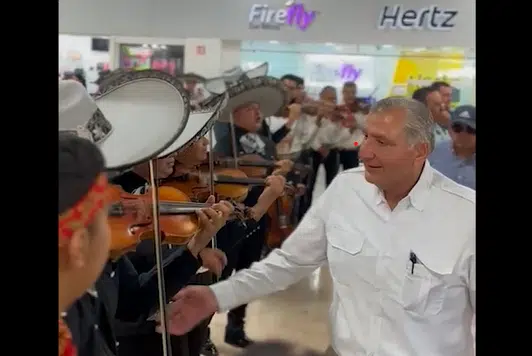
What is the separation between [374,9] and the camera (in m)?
1.25

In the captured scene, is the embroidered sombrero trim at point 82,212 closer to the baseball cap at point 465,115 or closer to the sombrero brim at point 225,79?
the sombrero brim at point 225,79

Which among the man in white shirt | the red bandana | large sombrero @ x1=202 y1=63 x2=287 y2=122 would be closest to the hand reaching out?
the man in white shirt

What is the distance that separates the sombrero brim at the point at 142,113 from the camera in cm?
90

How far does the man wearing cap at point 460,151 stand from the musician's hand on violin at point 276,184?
295 millimetres

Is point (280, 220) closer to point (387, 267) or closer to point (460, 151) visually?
point (387, 267)

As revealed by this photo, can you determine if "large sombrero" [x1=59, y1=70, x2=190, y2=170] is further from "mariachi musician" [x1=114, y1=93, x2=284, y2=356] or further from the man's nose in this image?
the man's nose

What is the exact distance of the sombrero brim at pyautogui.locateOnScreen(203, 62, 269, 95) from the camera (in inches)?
45.3

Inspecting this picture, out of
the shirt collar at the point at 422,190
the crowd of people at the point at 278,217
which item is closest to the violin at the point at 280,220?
the crowd of people at the point at 278,217

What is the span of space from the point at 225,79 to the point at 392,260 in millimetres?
494

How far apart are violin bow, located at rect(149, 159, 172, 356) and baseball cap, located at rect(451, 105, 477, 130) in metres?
0.56

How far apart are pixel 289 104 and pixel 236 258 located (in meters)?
0.34

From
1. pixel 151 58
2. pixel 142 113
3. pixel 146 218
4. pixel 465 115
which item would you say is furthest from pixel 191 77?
pixel 465 115

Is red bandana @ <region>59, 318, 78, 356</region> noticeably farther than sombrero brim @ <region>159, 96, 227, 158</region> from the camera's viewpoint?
No
